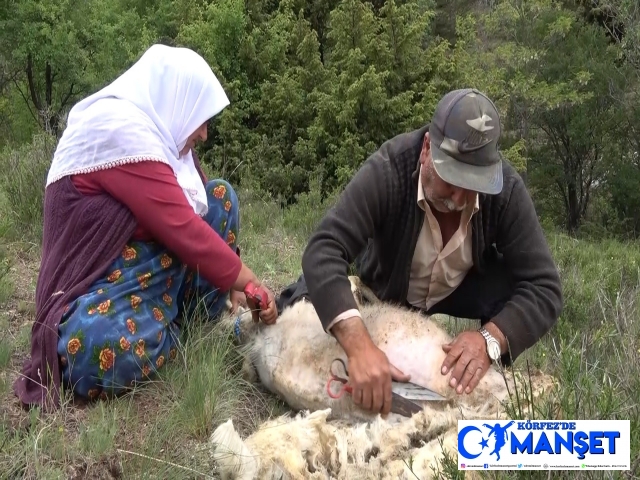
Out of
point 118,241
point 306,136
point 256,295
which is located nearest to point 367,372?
point 256,295

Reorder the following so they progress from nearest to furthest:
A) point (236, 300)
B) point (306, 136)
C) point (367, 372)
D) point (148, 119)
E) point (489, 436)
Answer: point (489, 436) < point (367, 372) < point (148, 119) < point (236, 300) < point (306, 136)

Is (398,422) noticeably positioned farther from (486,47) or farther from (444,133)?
(486,47)

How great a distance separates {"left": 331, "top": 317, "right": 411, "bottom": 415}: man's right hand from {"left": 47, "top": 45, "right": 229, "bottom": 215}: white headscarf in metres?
0.91

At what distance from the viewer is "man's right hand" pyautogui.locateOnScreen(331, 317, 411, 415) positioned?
239 cm

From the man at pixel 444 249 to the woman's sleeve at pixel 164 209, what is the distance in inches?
16.0

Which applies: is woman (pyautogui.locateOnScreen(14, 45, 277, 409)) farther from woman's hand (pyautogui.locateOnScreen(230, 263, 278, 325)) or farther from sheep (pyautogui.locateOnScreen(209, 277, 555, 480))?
sheep (pyautogui.locateOnScreen(209, 277, 555, 480))

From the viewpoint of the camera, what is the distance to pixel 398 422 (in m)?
2.39

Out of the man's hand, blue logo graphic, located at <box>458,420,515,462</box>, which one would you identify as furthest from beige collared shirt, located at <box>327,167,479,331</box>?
blue logo graphic, located at <box>458,420,515,462</box>

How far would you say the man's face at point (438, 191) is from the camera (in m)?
2.66

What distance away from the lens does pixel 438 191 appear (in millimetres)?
2676

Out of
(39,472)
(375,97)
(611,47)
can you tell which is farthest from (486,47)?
(39,472)

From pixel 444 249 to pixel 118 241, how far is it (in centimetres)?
139

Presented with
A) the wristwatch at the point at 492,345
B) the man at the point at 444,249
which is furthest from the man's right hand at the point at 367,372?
the wristwatch at the point at 492,345

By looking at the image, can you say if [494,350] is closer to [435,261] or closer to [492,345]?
[492,345]
